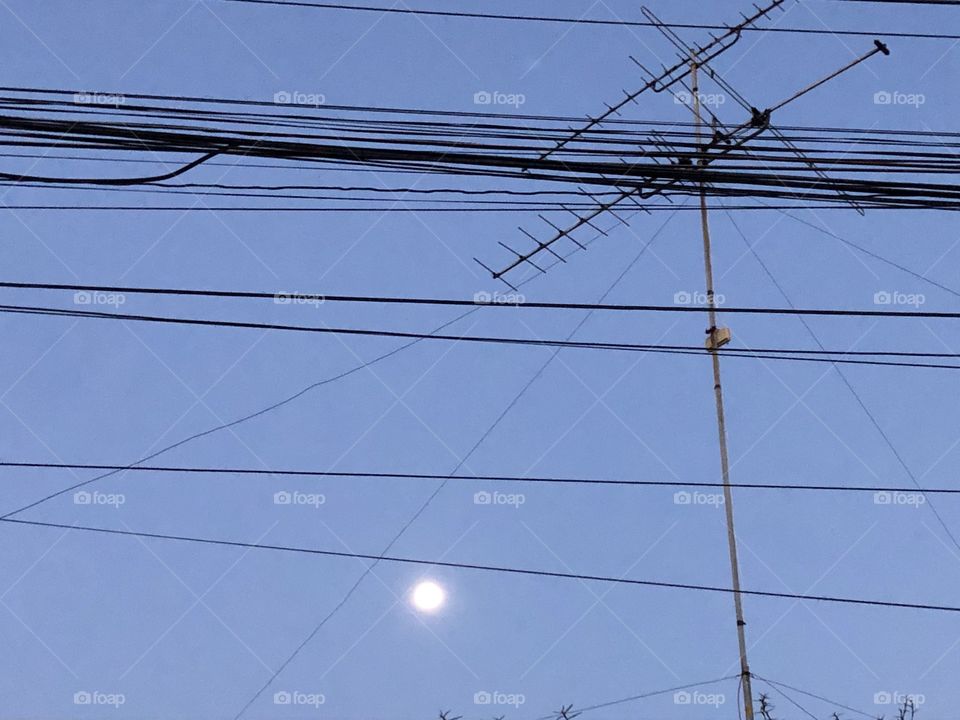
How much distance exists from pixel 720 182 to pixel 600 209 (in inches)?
68.4

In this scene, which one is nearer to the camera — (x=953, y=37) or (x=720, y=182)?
(x=720, y=182)

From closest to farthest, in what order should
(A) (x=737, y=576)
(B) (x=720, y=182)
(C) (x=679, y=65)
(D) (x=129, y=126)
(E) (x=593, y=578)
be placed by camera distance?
(D) (x=129, y=126) < (B) (x=720, y=182) < (C) (x=679, y=65) < (E) (x=593, y=578) < (A) (x=737, y=576)

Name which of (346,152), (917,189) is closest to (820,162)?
(917,189)

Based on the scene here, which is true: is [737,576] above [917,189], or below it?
below

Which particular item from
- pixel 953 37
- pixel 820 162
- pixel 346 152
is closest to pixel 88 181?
pixel 346 152

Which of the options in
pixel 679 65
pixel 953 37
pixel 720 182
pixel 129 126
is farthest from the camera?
pixel 953 37

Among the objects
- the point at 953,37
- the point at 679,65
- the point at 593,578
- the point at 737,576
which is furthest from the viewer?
the point at 737,576

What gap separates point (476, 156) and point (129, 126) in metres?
2.18

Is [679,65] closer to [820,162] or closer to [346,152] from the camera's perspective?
[820,162]

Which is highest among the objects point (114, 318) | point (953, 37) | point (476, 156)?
point (953, 37)

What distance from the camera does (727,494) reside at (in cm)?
1247

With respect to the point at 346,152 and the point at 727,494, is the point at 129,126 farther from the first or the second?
the point at 727,494

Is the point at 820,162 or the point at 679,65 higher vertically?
the point at 679,65

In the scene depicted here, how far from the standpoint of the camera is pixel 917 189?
26.6 ft
